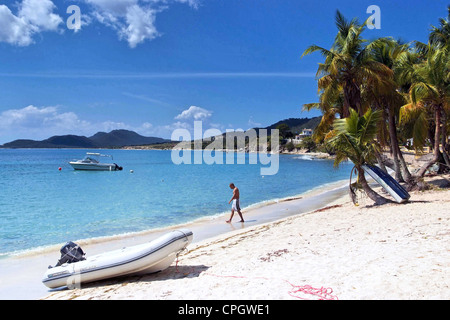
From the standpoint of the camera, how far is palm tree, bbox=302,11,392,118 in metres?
15.0

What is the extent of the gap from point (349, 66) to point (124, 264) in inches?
537

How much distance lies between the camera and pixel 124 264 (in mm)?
6145

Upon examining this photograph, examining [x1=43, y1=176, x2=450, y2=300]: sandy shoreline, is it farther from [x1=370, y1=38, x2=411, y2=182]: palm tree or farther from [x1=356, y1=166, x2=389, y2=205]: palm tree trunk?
[x1=370, y1=38, x2=411, y2=182]: palm tree

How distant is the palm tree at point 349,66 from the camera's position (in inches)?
589

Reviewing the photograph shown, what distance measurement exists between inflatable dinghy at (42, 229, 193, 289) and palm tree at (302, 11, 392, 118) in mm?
→ 11688

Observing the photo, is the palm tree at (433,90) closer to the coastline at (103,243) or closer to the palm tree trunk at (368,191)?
the palm tree trunk at (368,191)

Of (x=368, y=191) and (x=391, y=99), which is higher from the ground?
(x=391, y=99)

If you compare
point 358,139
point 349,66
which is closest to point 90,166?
point 349,66

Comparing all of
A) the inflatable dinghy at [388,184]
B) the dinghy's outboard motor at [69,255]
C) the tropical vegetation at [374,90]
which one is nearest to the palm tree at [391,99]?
the tropical vegetation at [374,90]

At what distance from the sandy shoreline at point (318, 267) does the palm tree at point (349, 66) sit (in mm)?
7917

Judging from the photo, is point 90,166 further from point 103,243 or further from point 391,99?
point 391,99

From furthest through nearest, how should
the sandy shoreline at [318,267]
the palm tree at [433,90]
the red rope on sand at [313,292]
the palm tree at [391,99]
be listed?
the palm tree at [391,99]
the palm tree at [433,90]
the sandy shoreline at [318,267]
the red rope on sand at [313,292]

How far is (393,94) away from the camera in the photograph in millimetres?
16188

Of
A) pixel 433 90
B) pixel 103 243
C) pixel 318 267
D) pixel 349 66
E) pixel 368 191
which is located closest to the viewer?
pixel 318 267
